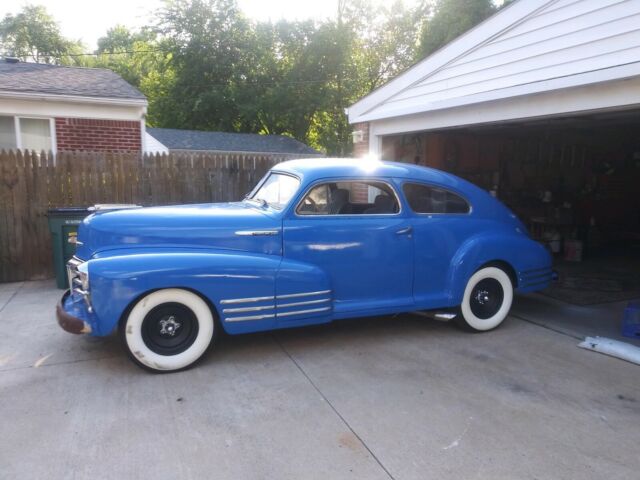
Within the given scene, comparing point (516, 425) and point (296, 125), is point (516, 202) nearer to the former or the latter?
point (516, 425)

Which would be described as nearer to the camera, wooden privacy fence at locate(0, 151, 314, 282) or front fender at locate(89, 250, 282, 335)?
front fender at locate(89, 250, 282, 335)

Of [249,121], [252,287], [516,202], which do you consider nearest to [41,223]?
[252,287]

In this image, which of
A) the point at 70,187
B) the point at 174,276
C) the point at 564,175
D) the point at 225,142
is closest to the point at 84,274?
the point at 174,276

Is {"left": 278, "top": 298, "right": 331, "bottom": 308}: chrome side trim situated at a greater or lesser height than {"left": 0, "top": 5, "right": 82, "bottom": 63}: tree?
lesser

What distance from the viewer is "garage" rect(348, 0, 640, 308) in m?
4.87

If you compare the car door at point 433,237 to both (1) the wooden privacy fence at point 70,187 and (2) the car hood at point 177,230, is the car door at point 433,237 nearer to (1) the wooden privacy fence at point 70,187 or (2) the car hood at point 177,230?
(2) the car hood at point 177,230

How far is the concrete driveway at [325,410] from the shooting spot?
8.86ft

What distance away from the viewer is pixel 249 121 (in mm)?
28812

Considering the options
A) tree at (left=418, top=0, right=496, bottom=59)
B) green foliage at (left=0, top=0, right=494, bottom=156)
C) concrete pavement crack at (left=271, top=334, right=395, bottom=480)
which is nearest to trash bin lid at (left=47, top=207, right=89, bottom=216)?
concrete pavement crack at (left=271, top=334, right=395, bottom=480)

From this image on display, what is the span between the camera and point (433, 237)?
15.5 feet

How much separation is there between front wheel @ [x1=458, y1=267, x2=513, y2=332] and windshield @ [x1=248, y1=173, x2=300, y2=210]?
2117mm

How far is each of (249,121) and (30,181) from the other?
22.7m

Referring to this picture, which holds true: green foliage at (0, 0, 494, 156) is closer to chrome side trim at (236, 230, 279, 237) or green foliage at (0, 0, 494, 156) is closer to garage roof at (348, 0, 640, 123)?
garage roof at (348, 0, 640, 123)

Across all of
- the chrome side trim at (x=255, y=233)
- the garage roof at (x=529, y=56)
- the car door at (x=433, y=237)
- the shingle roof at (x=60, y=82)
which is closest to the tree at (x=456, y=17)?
the garage roof at (x=529, y=56)
